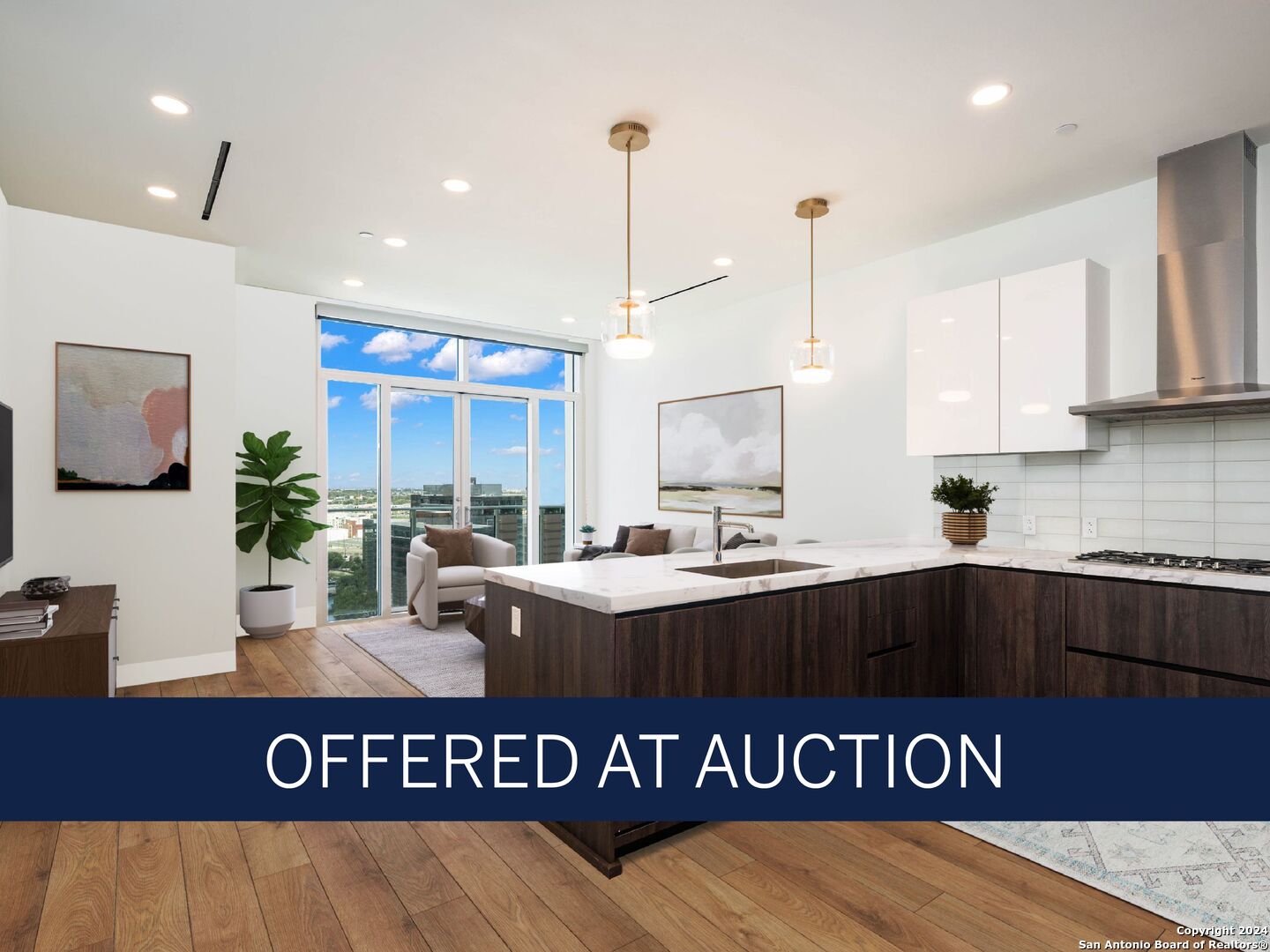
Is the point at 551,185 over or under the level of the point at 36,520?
over

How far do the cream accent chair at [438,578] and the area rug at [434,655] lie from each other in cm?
18

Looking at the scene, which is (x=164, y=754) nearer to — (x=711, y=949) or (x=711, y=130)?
(x=711, y=949)

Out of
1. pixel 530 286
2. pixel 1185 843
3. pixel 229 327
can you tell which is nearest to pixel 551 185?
pixel 530 286

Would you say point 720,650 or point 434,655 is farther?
point 434,655

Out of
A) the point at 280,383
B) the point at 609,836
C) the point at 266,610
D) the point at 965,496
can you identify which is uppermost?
the point at 280,383

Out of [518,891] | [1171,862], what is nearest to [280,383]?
[518,891]

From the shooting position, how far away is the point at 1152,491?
3.39 metres

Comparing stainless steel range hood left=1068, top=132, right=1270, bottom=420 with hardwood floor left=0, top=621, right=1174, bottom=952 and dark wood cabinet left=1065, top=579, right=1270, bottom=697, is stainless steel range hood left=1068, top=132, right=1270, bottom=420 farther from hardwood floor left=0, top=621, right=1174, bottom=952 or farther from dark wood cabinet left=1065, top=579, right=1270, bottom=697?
hardwood floor left=0, top=621, right=1174, bottom=952

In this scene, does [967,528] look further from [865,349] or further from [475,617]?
[475,617]

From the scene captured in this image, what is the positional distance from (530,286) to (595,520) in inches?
117

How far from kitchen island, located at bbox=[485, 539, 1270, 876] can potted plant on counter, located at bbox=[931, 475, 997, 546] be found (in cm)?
13

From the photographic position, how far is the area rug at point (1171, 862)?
1944 millimetres

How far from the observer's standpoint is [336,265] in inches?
194

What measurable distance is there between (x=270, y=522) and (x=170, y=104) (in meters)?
3.18
